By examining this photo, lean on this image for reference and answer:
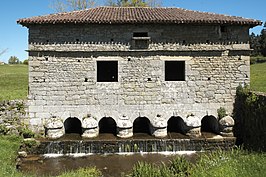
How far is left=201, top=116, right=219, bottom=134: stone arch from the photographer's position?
40.3 feet

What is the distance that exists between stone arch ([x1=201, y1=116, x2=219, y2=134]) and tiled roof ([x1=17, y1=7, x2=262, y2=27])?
485cm

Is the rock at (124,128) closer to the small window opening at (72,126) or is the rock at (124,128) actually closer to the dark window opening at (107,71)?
the small window opening at (72,126)

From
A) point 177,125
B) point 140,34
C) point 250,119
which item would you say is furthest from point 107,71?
point 250,119

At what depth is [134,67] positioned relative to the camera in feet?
39.5

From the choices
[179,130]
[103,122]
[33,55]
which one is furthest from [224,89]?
[33,55]

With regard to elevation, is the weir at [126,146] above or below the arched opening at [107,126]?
below

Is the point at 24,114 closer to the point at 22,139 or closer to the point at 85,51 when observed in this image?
the point at 22,139

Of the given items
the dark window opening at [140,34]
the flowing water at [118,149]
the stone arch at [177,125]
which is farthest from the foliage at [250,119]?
the dark window opening at [140,34]

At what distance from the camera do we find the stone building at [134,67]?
11734mm

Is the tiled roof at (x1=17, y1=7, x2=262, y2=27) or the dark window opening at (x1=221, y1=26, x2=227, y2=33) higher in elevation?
the tiled roof at (x1=17, y1=7, x2=262, y2=27)

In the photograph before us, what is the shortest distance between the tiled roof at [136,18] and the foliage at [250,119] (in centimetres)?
346

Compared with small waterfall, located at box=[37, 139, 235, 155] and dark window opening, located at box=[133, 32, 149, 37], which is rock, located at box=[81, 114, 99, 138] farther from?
dark window opening, located at box=[133, 32, 149, 37]

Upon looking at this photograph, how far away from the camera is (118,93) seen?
12.0 meters

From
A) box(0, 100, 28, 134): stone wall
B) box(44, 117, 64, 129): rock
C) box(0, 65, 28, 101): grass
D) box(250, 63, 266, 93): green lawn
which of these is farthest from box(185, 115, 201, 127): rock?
box(0, 65, 28, 101): grass
